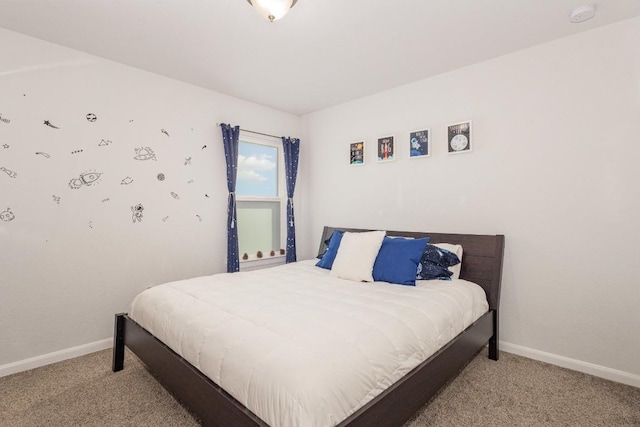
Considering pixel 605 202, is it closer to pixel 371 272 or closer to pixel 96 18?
pixel 371 272

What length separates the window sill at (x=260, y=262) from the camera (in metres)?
3.77

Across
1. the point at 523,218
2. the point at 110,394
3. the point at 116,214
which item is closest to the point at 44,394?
the point at 110,394

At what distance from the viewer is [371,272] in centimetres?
256

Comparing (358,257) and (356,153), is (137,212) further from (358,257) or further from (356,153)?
(356,153)

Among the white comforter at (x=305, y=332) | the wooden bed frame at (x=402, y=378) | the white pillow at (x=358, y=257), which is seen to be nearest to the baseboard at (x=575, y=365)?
the wooden bed frame at (x=402, y=378)

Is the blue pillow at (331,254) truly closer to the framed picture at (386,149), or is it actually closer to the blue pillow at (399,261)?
the blue pillow at (399,261)

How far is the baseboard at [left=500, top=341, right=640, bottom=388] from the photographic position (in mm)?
2156

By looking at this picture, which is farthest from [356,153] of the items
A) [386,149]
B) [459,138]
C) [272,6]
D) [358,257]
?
[272,6]

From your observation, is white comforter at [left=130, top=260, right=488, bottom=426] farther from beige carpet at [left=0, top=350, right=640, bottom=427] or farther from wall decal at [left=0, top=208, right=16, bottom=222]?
wall decal at [left=0, top=208, right=16, bottom=222]

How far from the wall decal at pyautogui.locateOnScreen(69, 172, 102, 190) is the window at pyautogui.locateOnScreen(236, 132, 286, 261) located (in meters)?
1.42

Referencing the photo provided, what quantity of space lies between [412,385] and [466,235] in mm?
1698

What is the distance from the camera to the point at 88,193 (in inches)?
105

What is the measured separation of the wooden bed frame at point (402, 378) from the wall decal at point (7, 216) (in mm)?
1102

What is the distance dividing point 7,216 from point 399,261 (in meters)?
2.98
